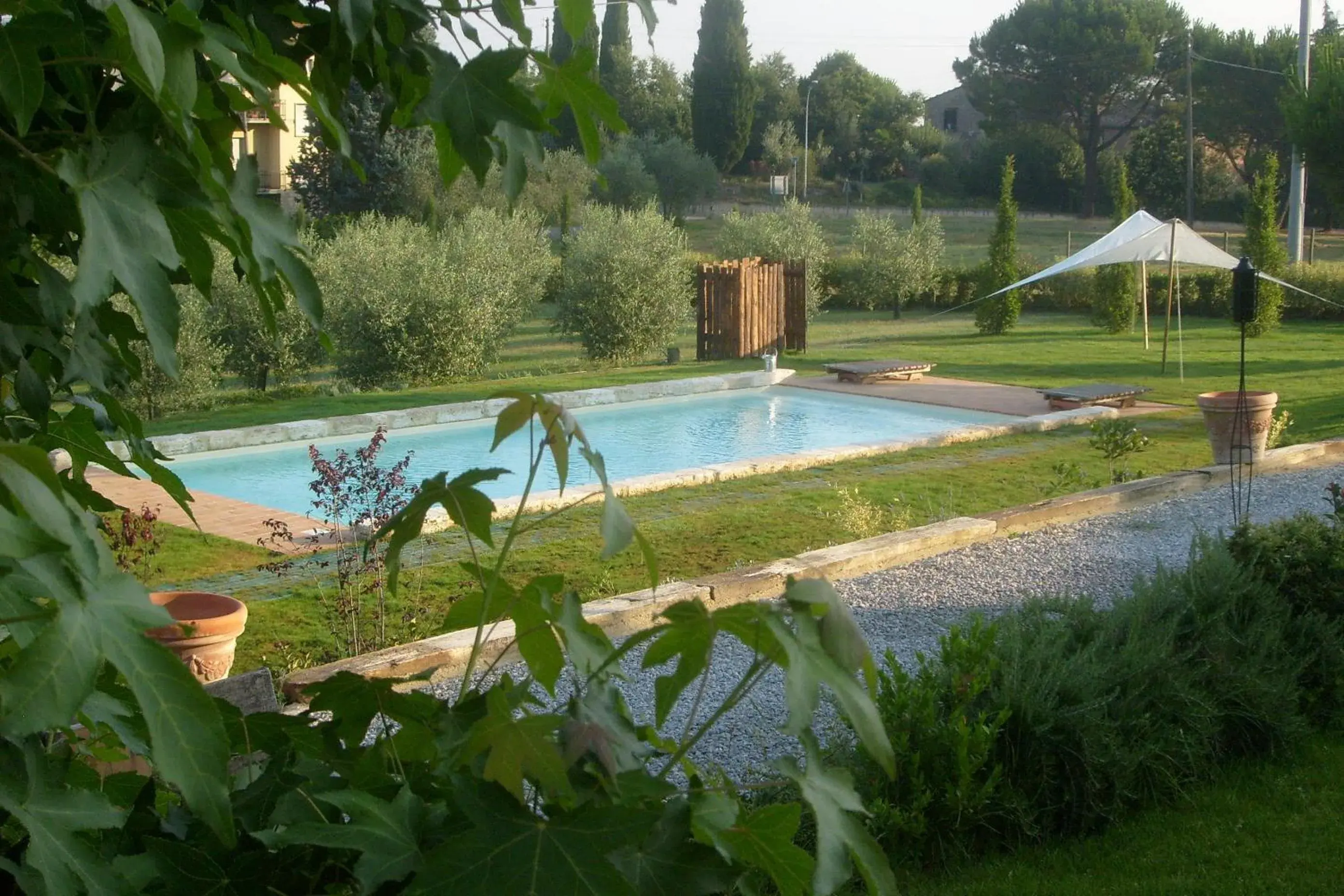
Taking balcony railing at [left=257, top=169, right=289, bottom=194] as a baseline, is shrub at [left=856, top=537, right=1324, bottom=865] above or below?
below

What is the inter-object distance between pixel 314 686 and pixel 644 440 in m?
12.4

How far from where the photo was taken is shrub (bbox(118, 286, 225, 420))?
44.7 feet

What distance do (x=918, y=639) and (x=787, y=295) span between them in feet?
47.0

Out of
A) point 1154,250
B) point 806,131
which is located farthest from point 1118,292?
point 806,131

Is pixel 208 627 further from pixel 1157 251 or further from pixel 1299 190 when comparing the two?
pixel 1299 190

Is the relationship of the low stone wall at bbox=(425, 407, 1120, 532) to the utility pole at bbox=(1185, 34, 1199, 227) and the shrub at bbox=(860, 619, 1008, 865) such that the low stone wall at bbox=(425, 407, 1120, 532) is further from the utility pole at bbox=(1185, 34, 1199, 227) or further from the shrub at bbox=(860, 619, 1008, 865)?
the utility pole at bbox=(1185, 34, 1199, 227)

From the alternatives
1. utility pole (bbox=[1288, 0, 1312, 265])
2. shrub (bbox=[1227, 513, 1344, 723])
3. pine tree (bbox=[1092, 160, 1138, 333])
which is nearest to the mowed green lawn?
utility pole (bbox=[1288, 0, 1312, 265])

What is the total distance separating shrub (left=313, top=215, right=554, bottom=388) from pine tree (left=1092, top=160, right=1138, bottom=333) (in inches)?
425

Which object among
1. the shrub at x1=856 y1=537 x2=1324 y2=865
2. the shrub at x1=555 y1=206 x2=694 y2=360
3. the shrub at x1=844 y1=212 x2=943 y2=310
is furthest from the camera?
the shrub at x1=844 y1=212 x2=943 y2=310

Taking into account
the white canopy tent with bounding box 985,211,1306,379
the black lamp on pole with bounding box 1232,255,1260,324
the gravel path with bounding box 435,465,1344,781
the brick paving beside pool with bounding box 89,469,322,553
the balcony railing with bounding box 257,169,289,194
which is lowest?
the gravel path with bounding box 435,465,1344,781

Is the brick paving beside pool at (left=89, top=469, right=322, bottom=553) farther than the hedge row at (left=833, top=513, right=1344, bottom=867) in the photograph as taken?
Yes

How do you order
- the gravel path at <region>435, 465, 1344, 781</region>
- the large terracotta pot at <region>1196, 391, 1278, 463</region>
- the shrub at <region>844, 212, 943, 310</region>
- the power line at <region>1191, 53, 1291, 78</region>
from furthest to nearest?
1. the power line at <region>1191, 53, 1291, 78</region>
2. the shrub at <region>844, 212, 943, 310</region>
3. the large terracotta pot at <region>1196, 391, 1278, 463</region>
4. the gravel path at <region>435, 465, 1344, 781</region>

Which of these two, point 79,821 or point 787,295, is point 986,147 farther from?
point 79,821

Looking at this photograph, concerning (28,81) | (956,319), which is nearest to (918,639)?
(28,81)
